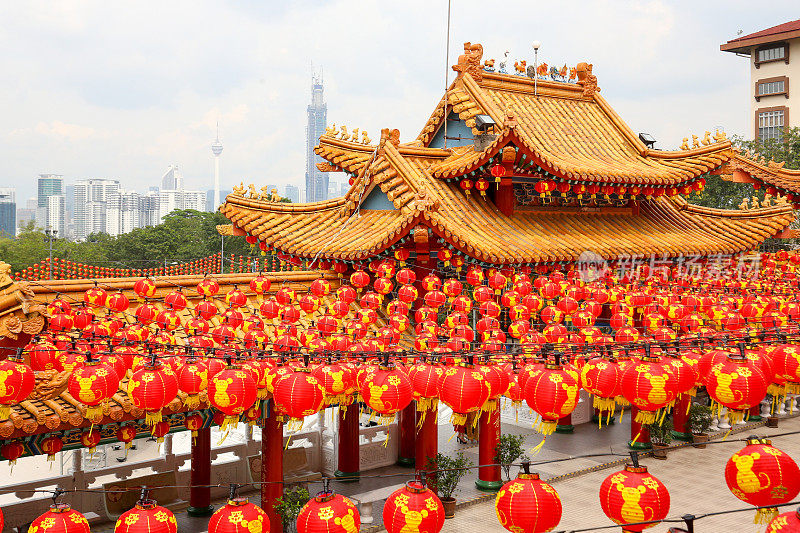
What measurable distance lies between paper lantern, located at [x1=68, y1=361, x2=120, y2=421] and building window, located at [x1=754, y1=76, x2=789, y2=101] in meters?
47.2

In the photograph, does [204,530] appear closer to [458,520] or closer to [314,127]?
[458,520]

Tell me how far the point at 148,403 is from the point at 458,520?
675 cm

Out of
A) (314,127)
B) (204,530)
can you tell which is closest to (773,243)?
(204,530)

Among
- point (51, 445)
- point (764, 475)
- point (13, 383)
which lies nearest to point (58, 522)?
point (13, 383)

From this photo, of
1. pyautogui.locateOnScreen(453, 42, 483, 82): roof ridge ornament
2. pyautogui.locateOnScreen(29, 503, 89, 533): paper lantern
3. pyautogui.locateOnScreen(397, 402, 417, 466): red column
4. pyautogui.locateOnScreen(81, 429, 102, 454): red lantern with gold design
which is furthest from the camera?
pyautogui.locateOnScreen(453, 42, 483, 82): roof ridge ornament

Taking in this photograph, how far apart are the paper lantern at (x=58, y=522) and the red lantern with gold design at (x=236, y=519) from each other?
1210 mm

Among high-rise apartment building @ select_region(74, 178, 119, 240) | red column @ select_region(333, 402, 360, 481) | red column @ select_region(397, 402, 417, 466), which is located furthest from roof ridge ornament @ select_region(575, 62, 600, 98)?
high-rise apartment building @ select_region(74, 178, 119, 240)

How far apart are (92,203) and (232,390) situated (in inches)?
5000

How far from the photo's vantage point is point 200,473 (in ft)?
44.0

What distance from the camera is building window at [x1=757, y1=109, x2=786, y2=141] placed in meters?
46.1

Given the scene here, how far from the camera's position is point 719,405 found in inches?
321

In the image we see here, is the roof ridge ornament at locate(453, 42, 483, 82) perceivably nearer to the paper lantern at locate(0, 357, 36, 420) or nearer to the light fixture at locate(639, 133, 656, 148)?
the light fixture at locate(639, 133, 656, 148)

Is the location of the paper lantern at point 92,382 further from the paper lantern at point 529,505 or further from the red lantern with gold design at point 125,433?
the paper lantern at point 529,505

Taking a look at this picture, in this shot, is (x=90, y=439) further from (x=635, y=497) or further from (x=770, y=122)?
(x=770, y=122)
